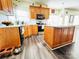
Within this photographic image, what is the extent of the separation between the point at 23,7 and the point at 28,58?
13.2 feet

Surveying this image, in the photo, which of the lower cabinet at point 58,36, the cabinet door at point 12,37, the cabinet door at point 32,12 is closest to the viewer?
the cabinet door at point 12,37

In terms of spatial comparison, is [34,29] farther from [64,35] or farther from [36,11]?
[64,35]

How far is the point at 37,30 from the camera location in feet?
15.7

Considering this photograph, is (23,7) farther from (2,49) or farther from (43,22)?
(2,49)

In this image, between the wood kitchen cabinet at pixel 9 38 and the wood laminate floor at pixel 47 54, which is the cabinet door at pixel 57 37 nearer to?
the wood laminate floor at pixel 47 54

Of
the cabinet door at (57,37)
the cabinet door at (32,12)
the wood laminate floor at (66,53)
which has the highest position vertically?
the cabinet door at (32,12)

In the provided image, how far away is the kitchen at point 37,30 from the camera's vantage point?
81.7 inches

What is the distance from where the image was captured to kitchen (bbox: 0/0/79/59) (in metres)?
2.08

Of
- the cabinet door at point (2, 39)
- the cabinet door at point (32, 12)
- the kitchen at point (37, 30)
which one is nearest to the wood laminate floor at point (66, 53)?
the kitchen at point (37, 30)

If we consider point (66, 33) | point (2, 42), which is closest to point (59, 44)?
point (66, 33)

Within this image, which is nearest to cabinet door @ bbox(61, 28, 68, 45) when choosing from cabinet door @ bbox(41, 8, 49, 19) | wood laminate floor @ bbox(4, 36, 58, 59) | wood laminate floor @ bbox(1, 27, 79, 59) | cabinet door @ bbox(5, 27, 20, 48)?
wood laminate floor @ bbox(1, 27, 79, 59)

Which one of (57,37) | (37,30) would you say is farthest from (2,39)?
(37,30)

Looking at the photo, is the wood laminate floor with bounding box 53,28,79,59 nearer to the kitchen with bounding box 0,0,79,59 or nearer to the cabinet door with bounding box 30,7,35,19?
the kitchen with bounding box 0,0,79,59

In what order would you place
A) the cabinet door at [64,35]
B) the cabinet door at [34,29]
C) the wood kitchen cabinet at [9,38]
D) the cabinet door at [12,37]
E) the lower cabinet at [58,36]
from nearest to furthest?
the wood kitchen cabinet at [9,38]
the cabinet door at [12,37]
the lower cabinet at [58,36]
the cabinet door at [64,35]
the cabinet door at [34,29]
